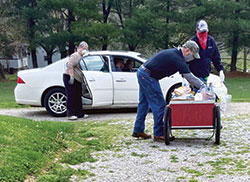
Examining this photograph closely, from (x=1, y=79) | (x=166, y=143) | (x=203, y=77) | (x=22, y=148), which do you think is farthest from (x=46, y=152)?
(x=1, y=79)

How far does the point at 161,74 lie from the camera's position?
6078 mm

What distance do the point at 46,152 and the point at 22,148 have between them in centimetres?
38

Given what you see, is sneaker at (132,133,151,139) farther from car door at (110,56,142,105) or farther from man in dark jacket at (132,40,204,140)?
car door at (110,56,142,105)

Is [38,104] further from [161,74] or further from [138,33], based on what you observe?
[138,33]

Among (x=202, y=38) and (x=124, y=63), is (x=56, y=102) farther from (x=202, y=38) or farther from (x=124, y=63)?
(x=202, y=38)

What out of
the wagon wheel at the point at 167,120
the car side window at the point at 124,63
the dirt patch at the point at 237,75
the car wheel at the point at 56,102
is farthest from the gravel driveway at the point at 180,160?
the dirt patch at the point at 237,75

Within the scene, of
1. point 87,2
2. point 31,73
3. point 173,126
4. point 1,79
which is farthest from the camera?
point 1,79

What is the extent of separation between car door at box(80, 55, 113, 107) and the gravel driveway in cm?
280

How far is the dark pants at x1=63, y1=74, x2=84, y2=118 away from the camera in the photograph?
28.9 ft

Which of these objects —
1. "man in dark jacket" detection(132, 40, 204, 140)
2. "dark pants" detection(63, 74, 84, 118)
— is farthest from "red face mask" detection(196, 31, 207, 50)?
"dark pants" detection(63, 74, 84, 118)

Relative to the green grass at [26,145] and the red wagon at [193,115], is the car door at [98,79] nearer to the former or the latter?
the green grass at [26,145]

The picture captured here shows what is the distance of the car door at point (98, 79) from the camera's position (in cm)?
929

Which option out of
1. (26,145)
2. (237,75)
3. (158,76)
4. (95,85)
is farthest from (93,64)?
(237,75)

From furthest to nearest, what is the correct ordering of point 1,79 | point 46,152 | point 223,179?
point 1,79, point 46,152, point 223,179
